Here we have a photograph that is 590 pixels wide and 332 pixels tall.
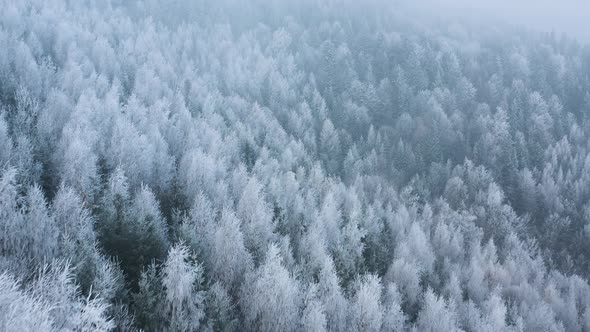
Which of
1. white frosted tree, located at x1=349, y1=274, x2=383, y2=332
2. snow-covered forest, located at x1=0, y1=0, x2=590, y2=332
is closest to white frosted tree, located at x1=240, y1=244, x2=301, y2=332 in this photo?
snow-covered forest, located at x1=0, y1=0, x2=590, y2=332

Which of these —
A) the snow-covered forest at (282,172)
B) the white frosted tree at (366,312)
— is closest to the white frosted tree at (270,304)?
the snow-covered forest at (282,172)

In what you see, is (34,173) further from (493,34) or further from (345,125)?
(493,34)

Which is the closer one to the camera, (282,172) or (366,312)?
(366,312)

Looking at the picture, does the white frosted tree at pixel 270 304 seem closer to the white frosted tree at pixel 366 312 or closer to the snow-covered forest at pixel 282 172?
the snow-covered forest at pixel 282 172

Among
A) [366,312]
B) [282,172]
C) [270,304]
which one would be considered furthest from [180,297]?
[282,172]

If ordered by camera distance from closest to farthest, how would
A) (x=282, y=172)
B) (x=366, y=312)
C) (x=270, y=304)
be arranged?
(x=270, y=304) → (x=366, y=312) → (x=282, y=172)

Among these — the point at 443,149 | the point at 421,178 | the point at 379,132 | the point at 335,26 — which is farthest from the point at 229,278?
the point at 335,26

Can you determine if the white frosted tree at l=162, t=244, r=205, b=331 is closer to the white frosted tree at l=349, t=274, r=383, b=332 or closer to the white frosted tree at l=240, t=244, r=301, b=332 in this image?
the white frosted tree at l=240, t=244, r=301, b=332

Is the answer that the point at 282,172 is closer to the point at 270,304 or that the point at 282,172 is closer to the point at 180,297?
the point at 270,304

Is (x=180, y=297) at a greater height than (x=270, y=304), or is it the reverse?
(x=180, y=297)
